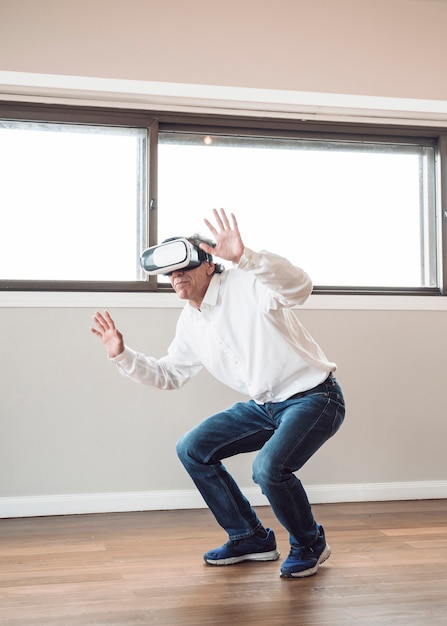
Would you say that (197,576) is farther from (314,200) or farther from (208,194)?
(314,200)

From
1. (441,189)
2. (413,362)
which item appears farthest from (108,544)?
(441,189)

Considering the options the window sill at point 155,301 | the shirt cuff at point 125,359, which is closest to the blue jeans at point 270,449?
the shirt cuff at point 125,359

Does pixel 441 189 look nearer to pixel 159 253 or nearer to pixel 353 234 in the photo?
pixel 353 234

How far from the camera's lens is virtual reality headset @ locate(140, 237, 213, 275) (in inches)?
105

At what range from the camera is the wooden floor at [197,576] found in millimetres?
2199

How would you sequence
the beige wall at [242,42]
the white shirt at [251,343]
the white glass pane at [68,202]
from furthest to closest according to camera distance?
1. the white glass pane at [68,202]
2. the beige wall at [242,42]
3. the white shirt at [251,343]

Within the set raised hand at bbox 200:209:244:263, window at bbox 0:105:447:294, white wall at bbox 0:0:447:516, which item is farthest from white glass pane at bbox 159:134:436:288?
raised hand at bbox 200:209:244:263

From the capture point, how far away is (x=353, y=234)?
421cm

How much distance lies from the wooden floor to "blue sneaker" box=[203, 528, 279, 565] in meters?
0.04

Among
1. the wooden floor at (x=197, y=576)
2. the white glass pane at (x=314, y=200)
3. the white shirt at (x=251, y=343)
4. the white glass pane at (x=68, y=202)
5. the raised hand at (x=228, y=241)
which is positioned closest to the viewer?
the wooden floor at (x=197, y=576)

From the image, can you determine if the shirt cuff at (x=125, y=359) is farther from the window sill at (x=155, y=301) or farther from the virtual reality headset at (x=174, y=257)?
the window sill at (x=155, y=301)

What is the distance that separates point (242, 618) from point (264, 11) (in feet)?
8.87

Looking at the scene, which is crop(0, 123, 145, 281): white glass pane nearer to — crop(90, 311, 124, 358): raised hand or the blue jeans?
crop(90, 311, 124, 358): raised hand

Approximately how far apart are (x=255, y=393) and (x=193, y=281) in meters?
0.46
